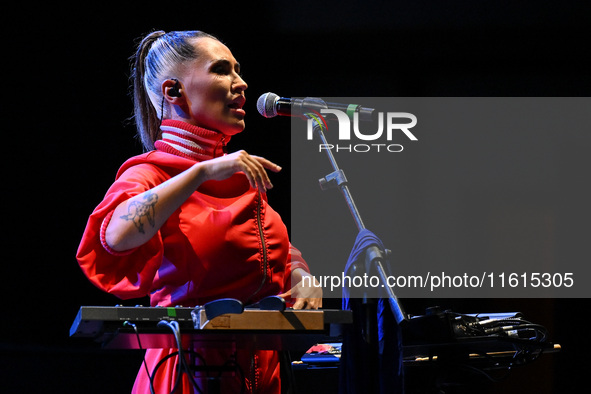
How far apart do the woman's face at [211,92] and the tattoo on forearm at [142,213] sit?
0.44 metres

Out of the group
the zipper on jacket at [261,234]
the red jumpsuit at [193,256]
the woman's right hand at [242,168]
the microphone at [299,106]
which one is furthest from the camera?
the microphone at [299,106]

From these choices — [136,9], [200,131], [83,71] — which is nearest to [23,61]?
[83,71]

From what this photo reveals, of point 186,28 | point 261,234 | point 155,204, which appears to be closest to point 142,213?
point 155,204

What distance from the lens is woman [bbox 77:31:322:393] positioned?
4.94ft

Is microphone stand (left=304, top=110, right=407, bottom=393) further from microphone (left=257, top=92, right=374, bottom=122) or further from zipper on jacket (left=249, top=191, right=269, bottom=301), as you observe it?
microphone (left=257, top=92, right=374, bottom=122)

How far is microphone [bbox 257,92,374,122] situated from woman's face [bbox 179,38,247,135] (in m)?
0.28

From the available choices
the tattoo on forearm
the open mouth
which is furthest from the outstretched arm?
the open mouth

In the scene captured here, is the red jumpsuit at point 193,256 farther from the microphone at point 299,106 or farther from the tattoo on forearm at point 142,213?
the microphone at point 299,106

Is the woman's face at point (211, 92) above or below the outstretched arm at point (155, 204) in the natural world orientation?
above

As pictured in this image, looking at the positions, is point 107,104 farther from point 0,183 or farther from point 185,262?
point 185,262

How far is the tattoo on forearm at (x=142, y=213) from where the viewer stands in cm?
148

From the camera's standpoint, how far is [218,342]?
141cm

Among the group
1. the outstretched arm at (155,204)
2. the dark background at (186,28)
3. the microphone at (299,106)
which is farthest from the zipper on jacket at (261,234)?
the dark background at (186,28)

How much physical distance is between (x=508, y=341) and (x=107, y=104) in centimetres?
231
